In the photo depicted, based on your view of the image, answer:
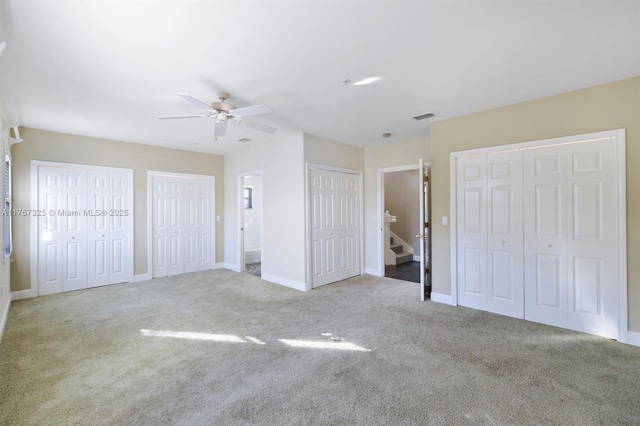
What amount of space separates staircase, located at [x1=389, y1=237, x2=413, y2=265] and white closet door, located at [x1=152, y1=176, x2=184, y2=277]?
15.7 feet

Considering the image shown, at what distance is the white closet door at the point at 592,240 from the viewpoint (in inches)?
114

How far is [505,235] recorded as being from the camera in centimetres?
354

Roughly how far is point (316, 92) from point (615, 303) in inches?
145

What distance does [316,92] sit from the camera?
3072 mm

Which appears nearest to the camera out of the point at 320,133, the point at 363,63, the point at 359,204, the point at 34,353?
the point at 363,63

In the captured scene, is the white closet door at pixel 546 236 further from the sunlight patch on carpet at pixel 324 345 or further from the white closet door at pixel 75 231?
the white closet door at pixel 75 231

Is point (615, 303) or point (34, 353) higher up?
point (615, 303)

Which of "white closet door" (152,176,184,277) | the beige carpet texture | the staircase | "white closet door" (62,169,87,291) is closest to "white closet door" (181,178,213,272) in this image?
"white closet door" (152,176,184,277)

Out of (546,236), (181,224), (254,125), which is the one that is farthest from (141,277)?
(546,236)

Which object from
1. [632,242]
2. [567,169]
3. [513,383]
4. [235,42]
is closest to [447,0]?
[235,42]

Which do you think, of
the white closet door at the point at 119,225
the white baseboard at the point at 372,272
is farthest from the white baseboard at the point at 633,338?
the white closet door at the point at 119,225

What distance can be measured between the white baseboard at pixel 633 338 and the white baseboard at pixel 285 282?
12.2 feet

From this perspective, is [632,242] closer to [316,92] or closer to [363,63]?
[363,63]

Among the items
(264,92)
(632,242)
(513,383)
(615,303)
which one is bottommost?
(513,383)
